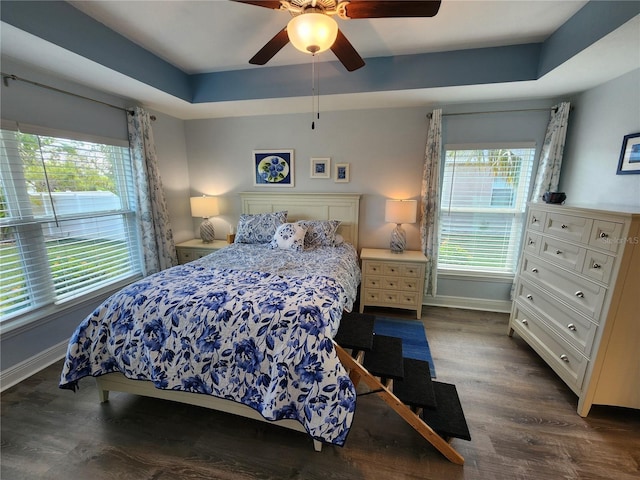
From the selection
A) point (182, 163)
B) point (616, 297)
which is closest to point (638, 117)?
point (616, 297)

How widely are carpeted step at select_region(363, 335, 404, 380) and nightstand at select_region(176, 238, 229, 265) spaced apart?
93.5 inches

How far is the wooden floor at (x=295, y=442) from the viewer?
1.39 m

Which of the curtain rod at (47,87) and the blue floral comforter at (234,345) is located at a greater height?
the curtain rod at (47,87)

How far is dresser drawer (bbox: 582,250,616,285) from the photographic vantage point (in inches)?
62.3

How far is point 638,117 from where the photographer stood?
6.44 feet

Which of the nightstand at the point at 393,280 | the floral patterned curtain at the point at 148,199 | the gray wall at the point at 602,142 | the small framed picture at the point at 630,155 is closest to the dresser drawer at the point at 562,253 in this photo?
the gray wall at the point at 602,142

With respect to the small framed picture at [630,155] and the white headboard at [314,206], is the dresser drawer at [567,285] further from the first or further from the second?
the white headboard at [314,206]

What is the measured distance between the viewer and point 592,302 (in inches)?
66.5

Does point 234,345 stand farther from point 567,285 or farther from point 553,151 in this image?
point 553,151

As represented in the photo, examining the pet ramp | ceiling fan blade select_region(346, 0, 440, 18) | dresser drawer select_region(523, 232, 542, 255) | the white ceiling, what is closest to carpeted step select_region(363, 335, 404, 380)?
the pet ramp

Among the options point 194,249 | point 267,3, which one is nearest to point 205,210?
point 194,249

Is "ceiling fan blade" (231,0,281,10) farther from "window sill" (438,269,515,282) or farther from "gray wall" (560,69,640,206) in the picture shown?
"window sill" (438,269,515,282)

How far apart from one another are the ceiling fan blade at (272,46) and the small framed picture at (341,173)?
5.22 ft

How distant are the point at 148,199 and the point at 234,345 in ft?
7.67
